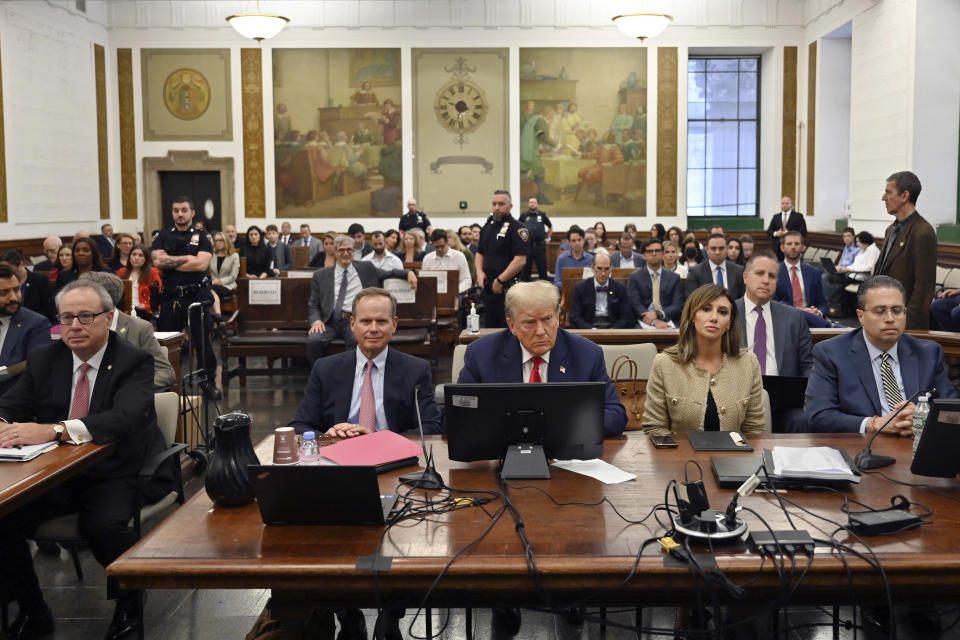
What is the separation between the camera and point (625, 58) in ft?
58.8

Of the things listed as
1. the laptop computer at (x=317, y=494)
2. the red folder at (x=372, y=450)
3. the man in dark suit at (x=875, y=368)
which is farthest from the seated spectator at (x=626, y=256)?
the laptop computer at (x=317, y=494)

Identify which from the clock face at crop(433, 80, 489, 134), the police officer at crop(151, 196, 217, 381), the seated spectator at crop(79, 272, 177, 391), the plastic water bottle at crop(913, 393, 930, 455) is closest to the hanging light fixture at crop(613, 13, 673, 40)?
the clock face at crop(433, 80, 489, 134)

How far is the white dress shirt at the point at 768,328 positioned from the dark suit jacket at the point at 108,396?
A: 9.90 feet

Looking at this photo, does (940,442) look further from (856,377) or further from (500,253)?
(500,253)

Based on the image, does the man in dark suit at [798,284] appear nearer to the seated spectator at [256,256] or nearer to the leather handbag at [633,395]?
the leather handbag at [633,395]

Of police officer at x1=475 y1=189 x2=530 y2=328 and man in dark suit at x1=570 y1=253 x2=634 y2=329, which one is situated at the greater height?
police officer at x1=475 y1=189 x2=530 y2=328

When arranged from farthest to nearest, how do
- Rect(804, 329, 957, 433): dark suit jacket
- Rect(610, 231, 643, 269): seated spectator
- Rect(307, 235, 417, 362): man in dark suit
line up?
Rect(610, 231, 643, 269): seated spectator, Rect(307, 235, 417, 362): man in dark suit, Rect(804, 329, 957, 433): dark suit jacket

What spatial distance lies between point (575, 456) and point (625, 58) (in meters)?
16.1

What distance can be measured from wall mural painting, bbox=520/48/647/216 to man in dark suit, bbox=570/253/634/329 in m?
10.0

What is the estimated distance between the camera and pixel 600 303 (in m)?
8.41

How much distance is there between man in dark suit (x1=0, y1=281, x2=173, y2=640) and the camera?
136 inches

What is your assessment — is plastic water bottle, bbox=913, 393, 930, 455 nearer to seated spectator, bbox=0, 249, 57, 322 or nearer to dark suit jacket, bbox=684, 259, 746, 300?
dark suit jacket, bbox=684, 259, 746, 300

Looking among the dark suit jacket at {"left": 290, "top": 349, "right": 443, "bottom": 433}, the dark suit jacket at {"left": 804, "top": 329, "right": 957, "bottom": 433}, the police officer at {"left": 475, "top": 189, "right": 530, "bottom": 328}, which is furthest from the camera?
the police officer at {"left": 475, "top": 189, "right": 530, "bottom": 328}

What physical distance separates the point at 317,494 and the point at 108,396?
163 centimetres
